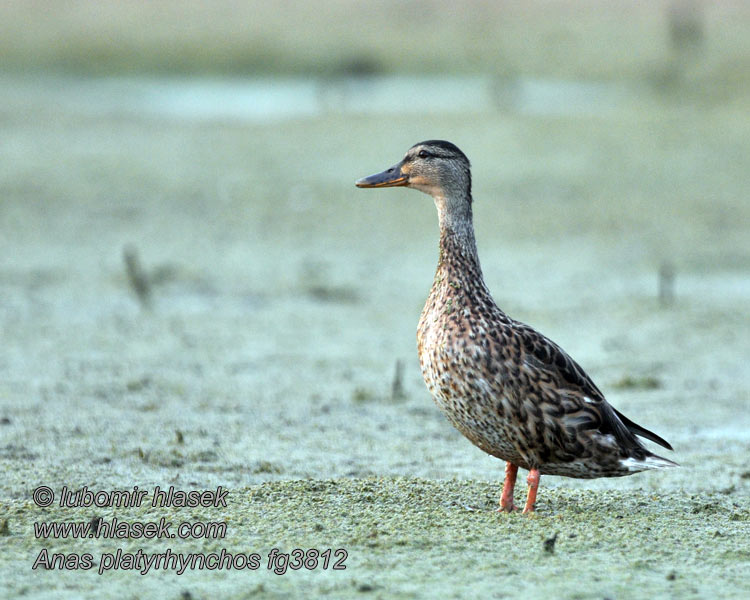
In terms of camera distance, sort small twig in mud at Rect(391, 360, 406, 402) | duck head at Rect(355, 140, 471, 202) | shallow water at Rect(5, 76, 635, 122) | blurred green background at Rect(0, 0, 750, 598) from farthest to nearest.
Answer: shallow water at Rect(5, 76, 635, 122) → small twig in mud at Rect(391, 360, 406, 402) → duck head at Rect(355, 140, 471, 202) → blurred green background at Rect(0, 0, 750, 598)

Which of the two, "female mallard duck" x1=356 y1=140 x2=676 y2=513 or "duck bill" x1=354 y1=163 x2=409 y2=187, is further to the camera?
"duck bill" x1=354 y1=163 x2=409 y2=187

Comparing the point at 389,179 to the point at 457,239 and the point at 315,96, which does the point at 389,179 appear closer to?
the point at 457,239

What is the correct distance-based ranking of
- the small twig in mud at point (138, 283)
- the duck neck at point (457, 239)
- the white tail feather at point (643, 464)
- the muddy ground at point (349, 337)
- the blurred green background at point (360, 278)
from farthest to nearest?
the small twig in mud at point (138, 283) < the duck neck at point (457, 239) < the white tail feather at point (643, 464) < the blurred green background at point (360, 278) < the muddy ground at point (349, 337)

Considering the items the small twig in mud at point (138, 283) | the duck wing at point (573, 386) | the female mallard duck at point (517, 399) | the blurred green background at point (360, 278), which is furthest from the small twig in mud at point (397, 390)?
the small twig in mud at point (138, 283)

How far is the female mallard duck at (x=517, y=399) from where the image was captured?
3.86 meters

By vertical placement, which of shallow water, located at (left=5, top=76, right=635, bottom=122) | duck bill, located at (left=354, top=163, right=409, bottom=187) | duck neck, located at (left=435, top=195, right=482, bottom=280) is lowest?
duck neck, located at (left=435, top=195, right=482, bottom=280)

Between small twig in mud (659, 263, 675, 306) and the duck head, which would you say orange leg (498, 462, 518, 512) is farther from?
small twig in mud (659, 263, 675, 306)

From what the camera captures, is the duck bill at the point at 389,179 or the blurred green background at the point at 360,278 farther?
the duck bill at the point at 389,179

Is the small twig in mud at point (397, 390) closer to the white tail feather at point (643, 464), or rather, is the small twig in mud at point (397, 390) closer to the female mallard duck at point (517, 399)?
the female mallard duck at point (517, 399)

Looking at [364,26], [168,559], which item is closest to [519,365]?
[168,559]

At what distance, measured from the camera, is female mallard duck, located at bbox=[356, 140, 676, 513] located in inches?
152

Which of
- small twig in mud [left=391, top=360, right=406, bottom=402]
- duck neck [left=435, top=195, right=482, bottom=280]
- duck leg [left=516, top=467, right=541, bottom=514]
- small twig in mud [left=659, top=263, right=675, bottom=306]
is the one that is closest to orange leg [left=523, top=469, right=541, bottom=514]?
duck leg [left=516, top=467, right=541, bottom=514]

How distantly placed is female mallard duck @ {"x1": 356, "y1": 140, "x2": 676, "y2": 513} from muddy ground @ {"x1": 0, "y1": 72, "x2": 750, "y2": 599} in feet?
0.65

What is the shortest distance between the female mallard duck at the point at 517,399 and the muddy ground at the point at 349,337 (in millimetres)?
197
